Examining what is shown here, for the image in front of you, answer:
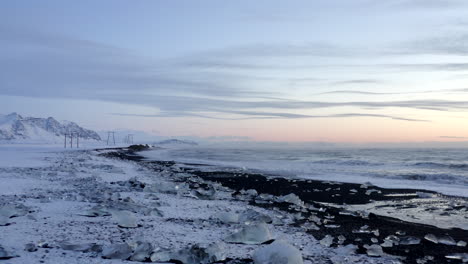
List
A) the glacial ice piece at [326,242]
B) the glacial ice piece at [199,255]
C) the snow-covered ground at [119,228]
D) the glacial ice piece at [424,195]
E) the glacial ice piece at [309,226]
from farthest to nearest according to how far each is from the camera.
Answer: the glacial ice piece at [424,195]
the glacial ice piece at [309,226]
the glacial ice piece at [326,242]
the snow-covered ground at [119,228]
the glacial ice piece at [199,255]

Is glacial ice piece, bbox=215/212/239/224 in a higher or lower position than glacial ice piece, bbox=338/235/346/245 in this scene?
higher

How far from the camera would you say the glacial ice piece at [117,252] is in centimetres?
582

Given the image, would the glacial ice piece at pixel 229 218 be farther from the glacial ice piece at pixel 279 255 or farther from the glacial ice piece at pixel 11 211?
the glacial ice piece at pixel 11 211

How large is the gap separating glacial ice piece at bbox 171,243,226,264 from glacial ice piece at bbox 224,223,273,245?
1097 millimetres

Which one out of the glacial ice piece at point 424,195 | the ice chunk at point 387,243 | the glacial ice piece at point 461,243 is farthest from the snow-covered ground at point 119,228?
the glacial ice piece at point 424,195

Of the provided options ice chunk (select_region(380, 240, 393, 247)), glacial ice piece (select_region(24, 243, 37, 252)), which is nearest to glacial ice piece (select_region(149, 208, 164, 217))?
glacial ice piece (select_region(24, 243, 37, 252))

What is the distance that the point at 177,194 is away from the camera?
13.8 metres

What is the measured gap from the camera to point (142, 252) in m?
6.02

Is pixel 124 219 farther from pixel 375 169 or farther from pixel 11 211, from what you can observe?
pixel 375 169

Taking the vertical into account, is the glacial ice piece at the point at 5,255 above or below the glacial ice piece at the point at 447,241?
above

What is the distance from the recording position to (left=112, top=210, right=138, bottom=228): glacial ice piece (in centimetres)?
795

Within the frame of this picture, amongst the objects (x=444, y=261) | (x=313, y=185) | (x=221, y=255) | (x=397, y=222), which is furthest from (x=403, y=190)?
(x=221, y=255)

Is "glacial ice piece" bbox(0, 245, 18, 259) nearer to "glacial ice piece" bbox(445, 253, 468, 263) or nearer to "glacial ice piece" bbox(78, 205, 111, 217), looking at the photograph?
"glacial ice piece" bbox(78, 205, 111, 217)

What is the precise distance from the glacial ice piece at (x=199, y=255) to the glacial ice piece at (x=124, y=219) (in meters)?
2.28
